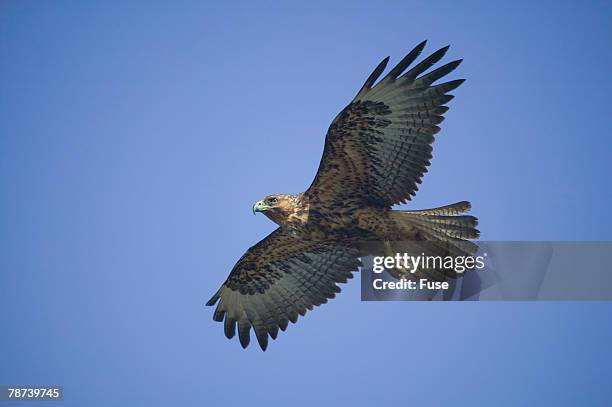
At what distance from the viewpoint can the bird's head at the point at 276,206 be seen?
1278 centimetres

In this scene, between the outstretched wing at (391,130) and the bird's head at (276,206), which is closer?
the outstretched wing at (391,130)

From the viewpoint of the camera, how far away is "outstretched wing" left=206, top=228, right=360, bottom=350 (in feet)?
46.2

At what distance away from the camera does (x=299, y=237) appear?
13422 millimetres

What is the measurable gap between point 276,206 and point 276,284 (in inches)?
79.1

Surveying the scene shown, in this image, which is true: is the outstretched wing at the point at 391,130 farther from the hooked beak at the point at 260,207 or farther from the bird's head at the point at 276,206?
the hooked beak at the point at 260,207

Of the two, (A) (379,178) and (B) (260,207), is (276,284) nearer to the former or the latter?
(B) (260,207)

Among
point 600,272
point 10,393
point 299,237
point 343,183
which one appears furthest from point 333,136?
point 10,393

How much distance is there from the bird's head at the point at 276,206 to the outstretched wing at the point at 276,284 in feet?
3.77

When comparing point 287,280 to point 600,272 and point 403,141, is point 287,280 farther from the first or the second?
point 600,272

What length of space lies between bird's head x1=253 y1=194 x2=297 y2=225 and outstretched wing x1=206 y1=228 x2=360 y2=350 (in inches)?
45.2

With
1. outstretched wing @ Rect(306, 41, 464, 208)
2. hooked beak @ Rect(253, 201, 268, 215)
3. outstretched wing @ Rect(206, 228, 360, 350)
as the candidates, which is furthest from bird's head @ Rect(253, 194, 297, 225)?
outstretched wing @ Rect(206, 228, 360, 350)

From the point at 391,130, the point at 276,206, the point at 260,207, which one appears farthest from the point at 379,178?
the point at 260,207

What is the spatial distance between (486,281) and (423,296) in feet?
3.06

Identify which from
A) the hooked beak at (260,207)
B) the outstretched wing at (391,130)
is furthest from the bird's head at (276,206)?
the outstretched wing at (391,130)
